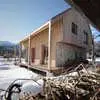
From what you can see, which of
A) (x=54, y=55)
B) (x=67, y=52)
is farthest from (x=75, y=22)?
(x=54, y=55)

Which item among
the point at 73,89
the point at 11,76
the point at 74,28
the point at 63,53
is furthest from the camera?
the point at 74,28

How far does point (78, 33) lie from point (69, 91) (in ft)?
58.3

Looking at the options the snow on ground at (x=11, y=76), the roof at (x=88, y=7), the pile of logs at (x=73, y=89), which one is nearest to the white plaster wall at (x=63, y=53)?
the snow on ground at (x=11, y=76)

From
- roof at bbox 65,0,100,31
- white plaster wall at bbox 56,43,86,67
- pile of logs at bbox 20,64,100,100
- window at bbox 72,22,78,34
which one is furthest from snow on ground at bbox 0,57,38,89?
pile of logs at bbox 20,64,100,100

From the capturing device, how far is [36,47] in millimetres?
Answer: 19719

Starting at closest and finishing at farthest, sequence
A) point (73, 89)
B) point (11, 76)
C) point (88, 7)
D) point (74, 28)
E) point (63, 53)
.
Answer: point (73, 89) < point (88, 7) < point (11, 76) < point (63, 53) < point (74, 28)

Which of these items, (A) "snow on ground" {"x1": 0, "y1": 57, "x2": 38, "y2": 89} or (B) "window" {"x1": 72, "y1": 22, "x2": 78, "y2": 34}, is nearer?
(A) "snow on ground" {"x1": 0, "y1": 57, "x2": 38, "y2": 89}

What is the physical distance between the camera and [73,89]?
6.53ft

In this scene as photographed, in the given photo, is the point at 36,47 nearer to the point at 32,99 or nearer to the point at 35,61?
the point at 35,61

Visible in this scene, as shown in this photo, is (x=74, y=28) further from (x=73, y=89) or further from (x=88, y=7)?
(x=73, y=89)

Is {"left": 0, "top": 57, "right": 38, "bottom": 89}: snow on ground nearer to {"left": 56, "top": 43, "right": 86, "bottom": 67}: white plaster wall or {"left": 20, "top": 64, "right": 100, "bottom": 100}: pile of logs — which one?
{"left": 56, "top": 43, "right": 86, "bottom": 67}: white plaster wall

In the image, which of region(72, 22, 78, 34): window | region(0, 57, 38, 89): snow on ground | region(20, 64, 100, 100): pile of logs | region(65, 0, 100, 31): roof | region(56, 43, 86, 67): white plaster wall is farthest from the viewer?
region(72, 22, 78, 34): window

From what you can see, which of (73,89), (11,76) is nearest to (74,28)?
(11,76)

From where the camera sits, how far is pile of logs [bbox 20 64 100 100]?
1971 millimetres
